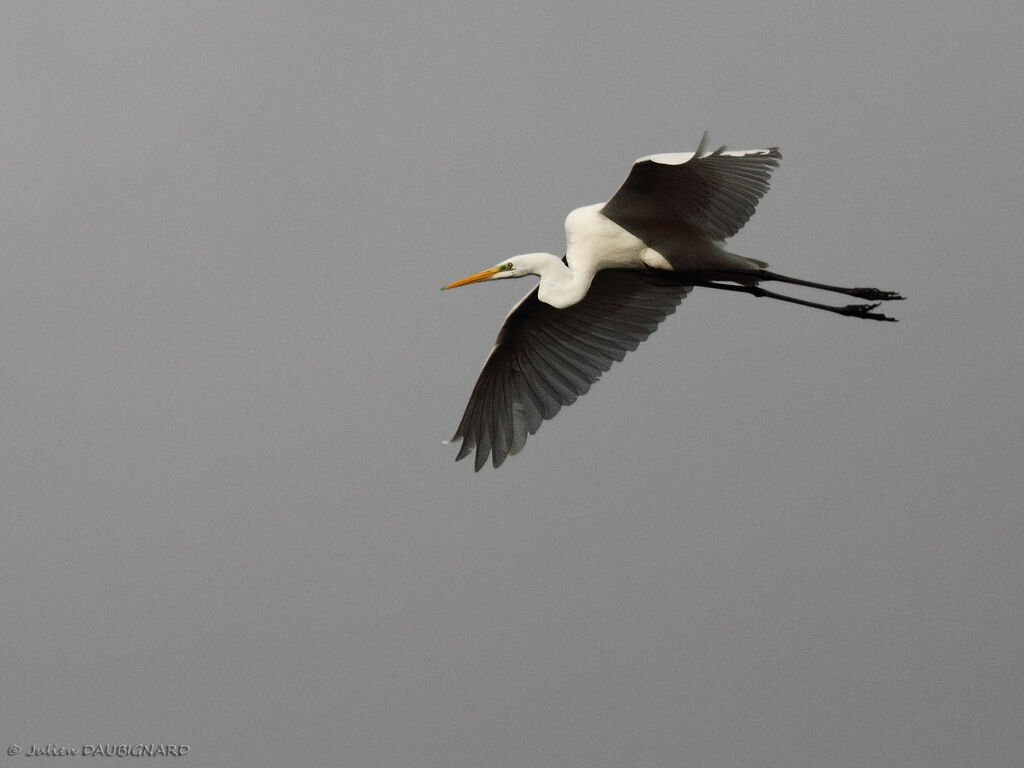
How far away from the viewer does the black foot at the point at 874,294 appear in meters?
13.2

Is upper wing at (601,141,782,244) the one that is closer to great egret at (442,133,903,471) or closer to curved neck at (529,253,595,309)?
great egret at (442,133,903,471)

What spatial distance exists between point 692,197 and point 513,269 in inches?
68.3

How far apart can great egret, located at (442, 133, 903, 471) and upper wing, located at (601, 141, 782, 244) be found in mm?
10

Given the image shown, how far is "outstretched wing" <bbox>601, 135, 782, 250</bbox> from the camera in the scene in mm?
12000

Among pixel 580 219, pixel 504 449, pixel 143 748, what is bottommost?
pixel 143 748

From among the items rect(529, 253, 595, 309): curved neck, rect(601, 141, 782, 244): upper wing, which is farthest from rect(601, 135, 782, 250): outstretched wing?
rect(529, 253, 595, 309): curved neck

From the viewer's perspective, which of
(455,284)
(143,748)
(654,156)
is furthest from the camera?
(143,748)

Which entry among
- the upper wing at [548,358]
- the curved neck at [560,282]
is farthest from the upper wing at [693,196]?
the upper wing at [548,358]

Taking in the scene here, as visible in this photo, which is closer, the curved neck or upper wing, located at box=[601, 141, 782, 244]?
upper wing, located at box=[601, 141, 782, 244]

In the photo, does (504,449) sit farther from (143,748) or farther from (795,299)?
(143,748)

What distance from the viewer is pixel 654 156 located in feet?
37.7

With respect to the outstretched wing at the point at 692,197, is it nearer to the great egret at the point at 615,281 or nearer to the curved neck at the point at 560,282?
the great egret at the point at 615,281

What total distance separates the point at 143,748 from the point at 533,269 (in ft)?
21.0

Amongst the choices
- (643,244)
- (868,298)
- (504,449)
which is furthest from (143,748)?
(868,298)
